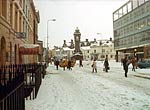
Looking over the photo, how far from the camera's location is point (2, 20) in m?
22.7

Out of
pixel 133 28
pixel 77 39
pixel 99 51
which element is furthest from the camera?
Answer: pixel 99 51

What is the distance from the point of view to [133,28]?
8838cm

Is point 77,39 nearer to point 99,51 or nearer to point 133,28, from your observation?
point 99,51

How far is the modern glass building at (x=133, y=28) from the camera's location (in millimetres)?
78125

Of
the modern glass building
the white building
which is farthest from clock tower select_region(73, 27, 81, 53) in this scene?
the modern glass building

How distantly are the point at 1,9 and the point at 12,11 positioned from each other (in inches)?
168

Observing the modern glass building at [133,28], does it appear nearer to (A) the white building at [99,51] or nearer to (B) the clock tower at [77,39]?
(B) the clock tower at [77,39]

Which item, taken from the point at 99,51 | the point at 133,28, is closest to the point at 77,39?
the point at 99,51

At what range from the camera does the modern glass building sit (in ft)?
256

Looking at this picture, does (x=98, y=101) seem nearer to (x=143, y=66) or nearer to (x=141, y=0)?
(x=143, y=66)

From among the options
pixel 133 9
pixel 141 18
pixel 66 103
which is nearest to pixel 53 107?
pixel 66 103

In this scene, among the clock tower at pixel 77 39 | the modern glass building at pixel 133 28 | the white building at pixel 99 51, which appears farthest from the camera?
the white building at pixel 99 51

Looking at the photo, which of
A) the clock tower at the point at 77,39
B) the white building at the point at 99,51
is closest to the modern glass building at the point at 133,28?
the clock tower at the point at 77,39

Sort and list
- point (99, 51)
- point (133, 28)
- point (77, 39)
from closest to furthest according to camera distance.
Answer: point (133, 28), point (77, 39), point (99, 51)
